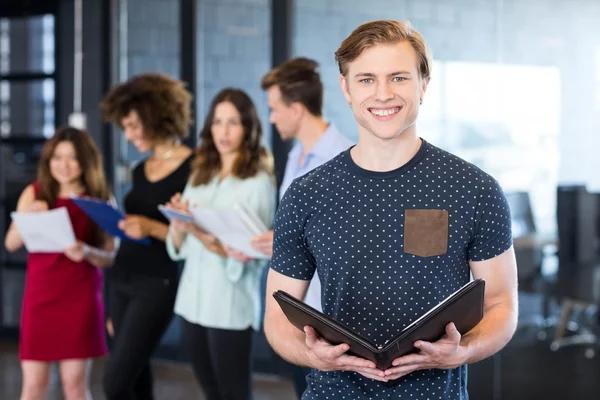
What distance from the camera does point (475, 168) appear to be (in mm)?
1721

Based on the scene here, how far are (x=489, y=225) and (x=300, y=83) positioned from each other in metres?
1.44

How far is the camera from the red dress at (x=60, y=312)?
348 centimetres

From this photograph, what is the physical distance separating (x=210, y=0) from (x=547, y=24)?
2.44 metres

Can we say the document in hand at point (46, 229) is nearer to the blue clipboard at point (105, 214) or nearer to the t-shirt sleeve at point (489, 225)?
the blue clipboard at point (105, 214)

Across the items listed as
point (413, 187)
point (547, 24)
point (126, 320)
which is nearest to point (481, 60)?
point (547, 24)

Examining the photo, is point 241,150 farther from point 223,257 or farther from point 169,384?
point 169,384

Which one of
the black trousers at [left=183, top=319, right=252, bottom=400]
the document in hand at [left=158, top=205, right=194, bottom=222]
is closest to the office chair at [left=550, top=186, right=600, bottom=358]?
the black trousers at [left=183, top=319, right=252, bottom=400]

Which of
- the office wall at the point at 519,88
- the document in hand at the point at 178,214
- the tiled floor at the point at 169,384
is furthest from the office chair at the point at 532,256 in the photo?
the tiled floor at the point at 169,384

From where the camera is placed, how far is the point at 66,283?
355cm

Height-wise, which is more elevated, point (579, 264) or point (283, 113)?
point (283, 113)

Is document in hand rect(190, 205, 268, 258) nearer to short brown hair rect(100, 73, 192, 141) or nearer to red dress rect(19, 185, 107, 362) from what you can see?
short brown hair rect(100, 73, 192, 141)

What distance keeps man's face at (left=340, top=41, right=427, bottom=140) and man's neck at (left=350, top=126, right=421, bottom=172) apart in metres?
0.03

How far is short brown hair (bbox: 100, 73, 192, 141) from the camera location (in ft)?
11.7

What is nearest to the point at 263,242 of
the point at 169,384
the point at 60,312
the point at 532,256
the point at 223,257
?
the point at 223,257
